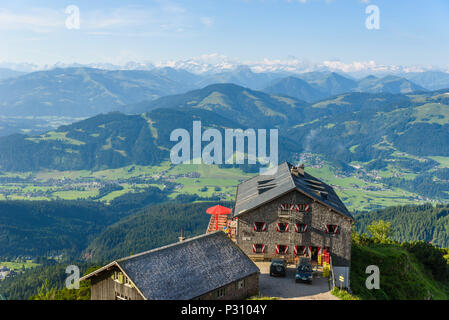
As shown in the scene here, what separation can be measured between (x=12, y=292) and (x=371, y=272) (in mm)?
183553

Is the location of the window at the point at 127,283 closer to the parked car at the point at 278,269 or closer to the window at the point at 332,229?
the parked car at the point at 278,269

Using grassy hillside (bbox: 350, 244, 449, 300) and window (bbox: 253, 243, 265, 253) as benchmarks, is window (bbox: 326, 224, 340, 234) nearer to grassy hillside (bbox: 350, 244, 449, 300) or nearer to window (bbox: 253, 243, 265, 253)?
grassy hillside (bbox: 350, 244, 449, 300)

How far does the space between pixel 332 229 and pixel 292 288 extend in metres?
12.5

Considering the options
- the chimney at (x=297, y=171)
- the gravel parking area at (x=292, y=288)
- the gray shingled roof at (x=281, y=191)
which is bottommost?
the gravel parking area at (x=292, y=288)

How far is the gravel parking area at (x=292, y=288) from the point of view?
138ft

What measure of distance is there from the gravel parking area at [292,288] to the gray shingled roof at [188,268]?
129 inches

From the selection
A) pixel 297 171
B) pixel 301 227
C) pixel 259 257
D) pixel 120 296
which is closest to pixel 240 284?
pixel 259 257

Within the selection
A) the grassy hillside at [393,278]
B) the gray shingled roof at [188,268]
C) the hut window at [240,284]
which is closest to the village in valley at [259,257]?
the gray shingled roof at [188,268]

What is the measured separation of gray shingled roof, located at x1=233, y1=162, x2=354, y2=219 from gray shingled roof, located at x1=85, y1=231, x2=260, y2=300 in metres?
9.73

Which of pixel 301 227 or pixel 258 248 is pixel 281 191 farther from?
pixel 258 248

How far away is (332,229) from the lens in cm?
5312
